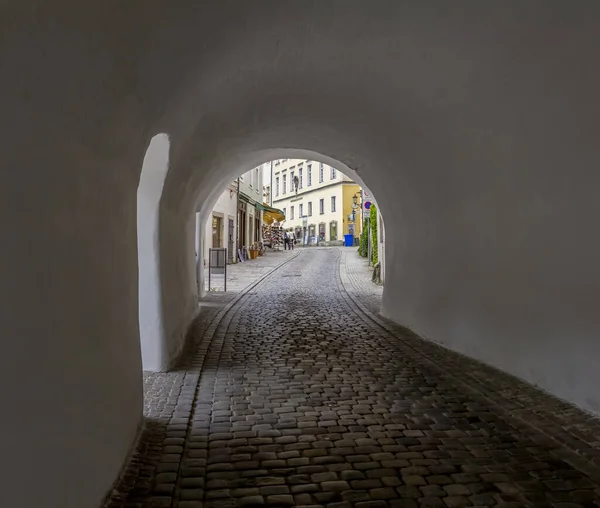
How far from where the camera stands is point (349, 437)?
362 cm

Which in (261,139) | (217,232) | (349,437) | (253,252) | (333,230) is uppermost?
(261,139)

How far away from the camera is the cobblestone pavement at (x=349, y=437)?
282 centimetres

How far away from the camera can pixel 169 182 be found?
5562mm

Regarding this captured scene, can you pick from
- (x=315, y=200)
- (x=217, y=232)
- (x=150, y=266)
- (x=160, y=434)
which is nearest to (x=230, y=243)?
(x=217, y=232)

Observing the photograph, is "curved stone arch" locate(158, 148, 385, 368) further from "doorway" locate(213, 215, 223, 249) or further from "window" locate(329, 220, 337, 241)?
"window" locate(329, 220, 337, 241)

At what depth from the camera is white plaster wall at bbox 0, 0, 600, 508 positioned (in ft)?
5.90

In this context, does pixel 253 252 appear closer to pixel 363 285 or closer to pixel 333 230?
pixel 363 285

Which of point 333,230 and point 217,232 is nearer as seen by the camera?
point 217,232

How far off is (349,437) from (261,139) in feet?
18.6

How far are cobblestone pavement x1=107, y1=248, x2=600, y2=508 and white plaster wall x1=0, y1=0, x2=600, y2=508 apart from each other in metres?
0.41

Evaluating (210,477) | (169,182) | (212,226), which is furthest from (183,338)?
(212,226)

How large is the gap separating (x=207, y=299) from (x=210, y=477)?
872 cm

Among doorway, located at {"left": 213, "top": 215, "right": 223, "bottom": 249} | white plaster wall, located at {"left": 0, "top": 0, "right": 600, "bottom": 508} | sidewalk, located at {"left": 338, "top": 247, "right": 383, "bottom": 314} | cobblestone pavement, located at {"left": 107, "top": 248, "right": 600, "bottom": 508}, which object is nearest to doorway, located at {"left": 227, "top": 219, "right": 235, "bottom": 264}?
doorway, located at {"left": 213, "top": 215, "right": 223, "bottom": 249}

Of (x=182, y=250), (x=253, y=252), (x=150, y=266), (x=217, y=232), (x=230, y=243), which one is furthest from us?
(x=253, y=252)
